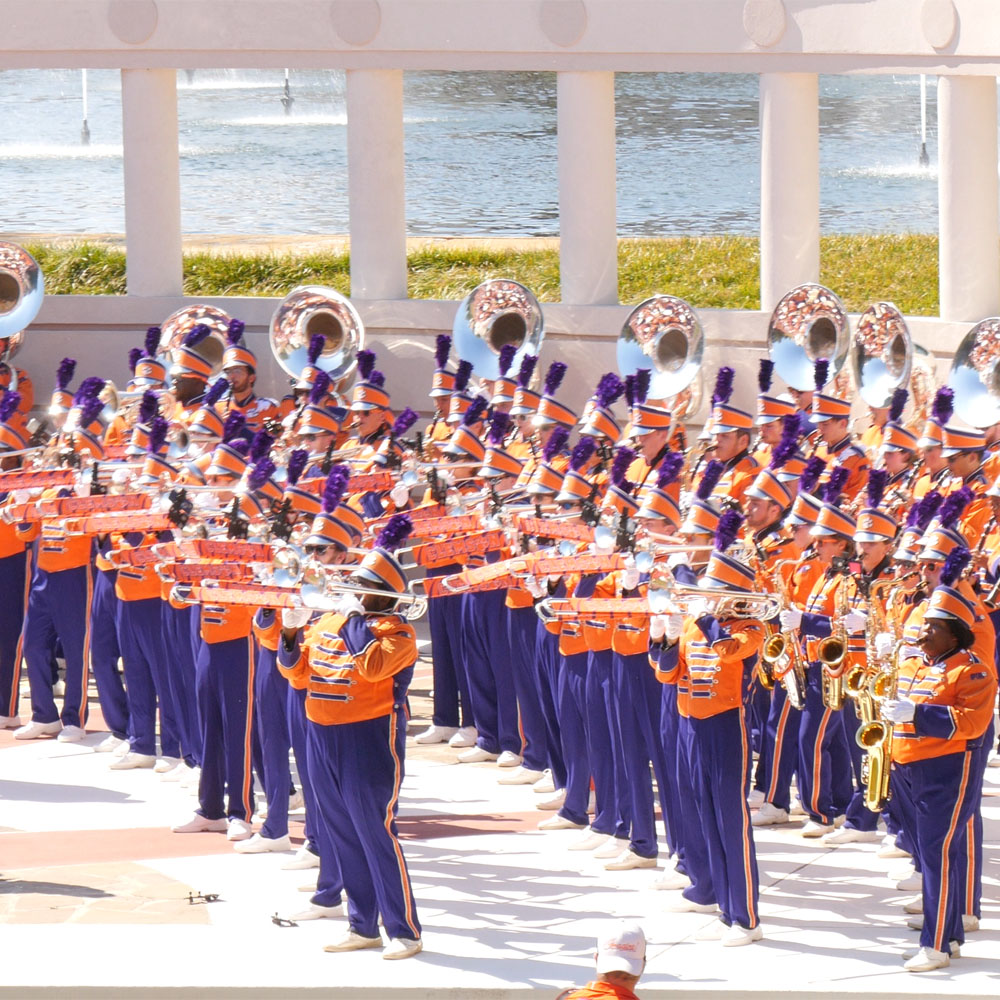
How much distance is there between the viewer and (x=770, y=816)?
38.1ft

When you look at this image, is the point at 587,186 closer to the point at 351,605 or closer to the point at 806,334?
the point at 806,334

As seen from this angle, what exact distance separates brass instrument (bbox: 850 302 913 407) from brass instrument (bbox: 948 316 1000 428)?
404 millimetres

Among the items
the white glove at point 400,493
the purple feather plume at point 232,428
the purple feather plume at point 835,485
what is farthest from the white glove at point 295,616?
the purple feather plume at point 232,428

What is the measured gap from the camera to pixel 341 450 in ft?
44.5

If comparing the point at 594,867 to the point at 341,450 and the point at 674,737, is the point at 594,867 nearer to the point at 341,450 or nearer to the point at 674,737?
the point at 674,737

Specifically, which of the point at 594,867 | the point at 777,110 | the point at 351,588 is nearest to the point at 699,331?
the point at 777,110

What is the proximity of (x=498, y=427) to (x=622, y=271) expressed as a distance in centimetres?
663

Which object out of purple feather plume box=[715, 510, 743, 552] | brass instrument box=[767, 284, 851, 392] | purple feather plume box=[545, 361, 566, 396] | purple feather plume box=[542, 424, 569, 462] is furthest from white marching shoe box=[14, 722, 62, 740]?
purple feather plume box=[715, 510, 743, 552]

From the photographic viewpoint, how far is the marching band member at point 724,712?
9.71 m

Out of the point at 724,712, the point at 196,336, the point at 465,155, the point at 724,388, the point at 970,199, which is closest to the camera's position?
the point at 724,712

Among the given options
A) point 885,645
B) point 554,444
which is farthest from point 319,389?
point 885,645

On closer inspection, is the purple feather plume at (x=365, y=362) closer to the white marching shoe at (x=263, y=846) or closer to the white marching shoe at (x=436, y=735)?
the white marching shoe at (x=436, y=735)

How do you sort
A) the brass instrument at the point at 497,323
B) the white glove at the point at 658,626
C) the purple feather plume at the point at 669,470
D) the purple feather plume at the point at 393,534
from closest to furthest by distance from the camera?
the purple feather plume at the point at 393,534, the white glove at the point at 658,626, the purple feather plume at the point at 669,470, the brass instrument at the point at 497,323

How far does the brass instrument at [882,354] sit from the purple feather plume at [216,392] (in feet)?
12.8
